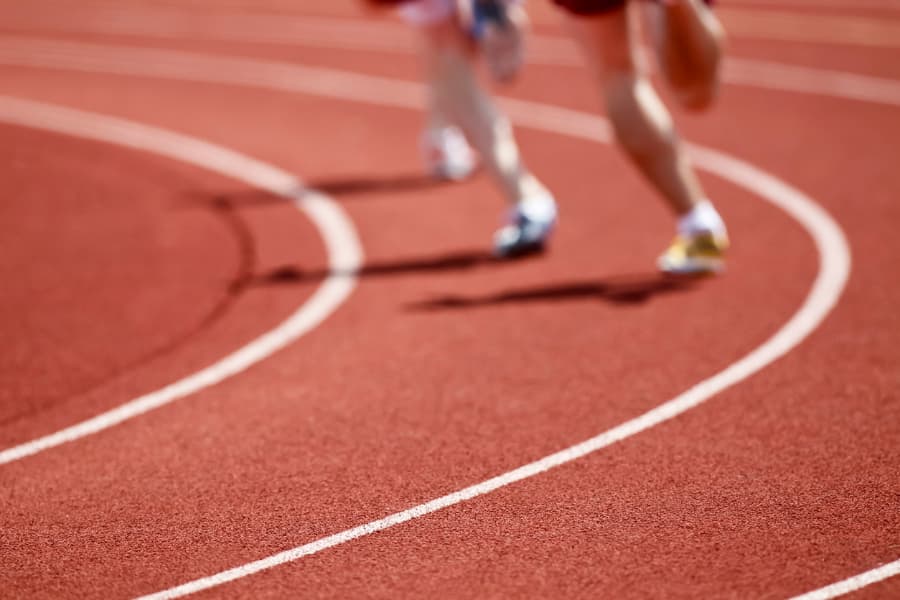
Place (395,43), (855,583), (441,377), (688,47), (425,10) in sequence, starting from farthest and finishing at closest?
(395,43) → (425,10) → (688,47) → (441,377) → (855,583)

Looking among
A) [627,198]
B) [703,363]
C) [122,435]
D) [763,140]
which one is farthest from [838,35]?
[122,435]

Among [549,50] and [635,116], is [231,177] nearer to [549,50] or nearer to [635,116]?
[635,116]

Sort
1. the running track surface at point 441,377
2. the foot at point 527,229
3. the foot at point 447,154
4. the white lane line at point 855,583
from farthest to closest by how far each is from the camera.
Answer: the foot at point 447,154 < the foot at point 527,229 < the running track surface at point 441,377 < the white lane line at point 855,583

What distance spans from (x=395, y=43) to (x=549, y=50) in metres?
1.58

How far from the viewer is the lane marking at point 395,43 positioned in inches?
425

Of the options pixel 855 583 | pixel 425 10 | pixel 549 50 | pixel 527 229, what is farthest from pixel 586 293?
pixel 549 50

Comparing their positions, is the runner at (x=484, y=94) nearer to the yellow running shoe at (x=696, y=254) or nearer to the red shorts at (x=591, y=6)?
the yellow running shoe at (x=696, y=254)

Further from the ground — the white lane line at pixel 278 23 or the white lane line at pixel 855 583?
the white lane line at pixel 855 583

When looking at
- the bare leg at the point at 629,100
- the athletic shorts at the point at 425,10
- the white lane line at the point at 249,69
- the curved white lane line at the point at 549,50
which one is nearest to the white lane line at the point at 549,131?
the white lane line at the point at 249,69

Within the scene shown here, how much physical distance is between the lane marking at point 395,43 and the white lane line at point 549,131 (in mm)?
1028

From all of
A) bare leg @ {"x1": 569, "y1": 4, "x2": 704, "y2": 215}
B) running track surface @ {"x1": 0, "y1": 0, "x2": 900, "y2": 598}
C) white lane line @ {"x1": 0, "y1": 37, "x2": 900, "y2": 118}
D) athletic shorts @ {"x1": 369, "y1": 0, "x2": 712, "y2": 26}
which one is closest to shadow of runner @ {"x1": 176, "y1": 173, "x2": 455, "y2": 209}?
running track surface @ {"x1": 0, "y1": 0, "x2": 900, "y2": 598}

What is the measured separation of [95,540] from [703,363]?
2.48 m

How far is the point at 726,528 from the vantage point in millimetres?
4426

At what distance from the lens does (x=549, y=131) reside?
10.3m
